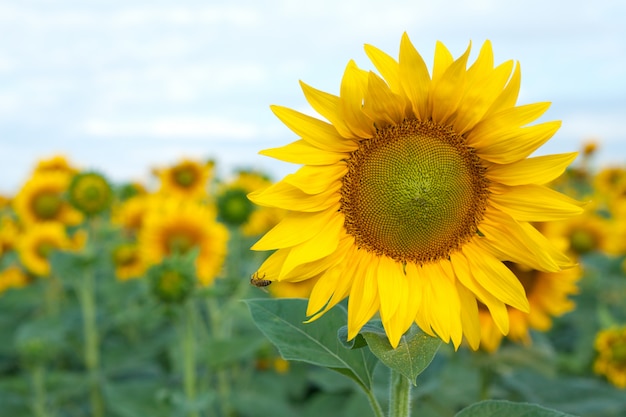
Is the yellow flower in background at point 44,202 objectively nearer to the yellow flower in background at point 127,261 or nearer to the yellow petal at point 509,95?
the yellow flower in background at point 127,261

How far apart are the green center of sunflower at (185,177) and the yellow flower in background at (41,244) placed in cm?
99

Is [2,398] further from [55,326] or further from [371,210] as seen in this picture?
[371,210]

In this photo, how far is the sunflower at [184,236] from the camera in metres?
4.28

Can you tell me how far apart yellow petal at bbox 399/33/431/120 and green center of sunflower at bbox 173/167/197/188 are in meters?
3.95

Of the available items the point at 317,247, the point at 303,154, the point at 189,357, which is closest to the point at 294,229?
the point at 317,247

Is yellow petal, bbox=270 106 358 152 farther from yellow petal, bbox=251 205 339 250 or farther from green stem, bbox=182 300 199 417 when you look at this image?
green stem, bbox=182 300 199 417

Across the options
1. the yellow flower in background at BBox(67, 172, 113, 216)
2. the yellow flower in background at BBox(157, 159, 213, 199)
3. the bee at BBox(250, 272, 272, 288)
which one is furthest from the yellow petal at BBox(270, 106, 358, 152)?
the yellow flower in background at BBox(157, 159, 213, 199)

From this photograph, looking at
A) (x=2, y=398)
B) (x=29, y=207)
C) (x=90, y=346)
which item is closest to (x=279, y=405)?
(x=90, y=346)

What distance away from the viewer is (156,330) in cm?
533

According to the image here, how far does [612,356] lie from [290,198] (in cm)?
283

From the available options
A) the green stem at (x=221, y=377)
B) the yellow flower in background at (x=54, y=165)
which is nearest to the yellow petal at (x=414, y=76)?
the green stem at (x=221, y=377)

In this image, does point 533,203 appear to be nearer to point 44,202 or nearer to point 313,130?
point 313,130

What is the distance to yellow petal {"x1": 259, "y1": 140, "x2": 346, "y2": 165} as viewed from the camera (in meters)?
1.50

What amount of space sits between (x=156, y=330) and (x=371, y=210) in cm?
401
